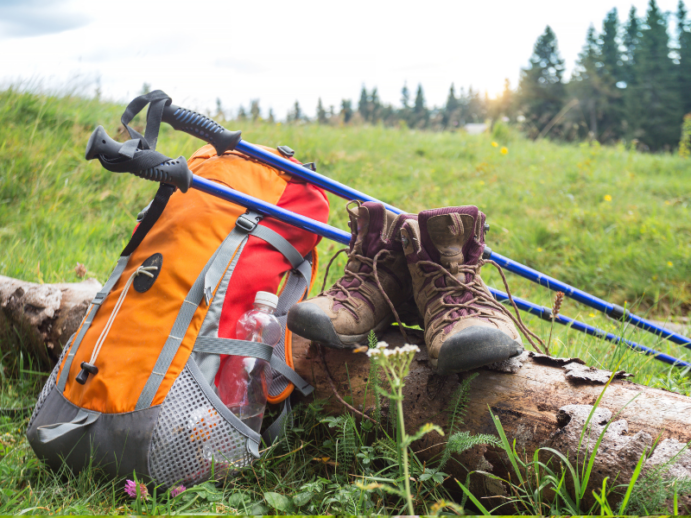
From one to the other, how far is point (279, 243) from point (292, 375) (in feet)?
1.66

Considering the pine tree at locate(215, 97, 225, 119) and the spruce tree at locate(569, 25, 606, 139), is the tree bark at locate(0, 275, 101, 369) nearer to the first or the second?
the pine tree at locate(215, 97, 225, 119)

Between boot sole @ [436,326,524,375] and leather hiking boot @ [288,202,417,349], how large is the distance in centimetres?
34

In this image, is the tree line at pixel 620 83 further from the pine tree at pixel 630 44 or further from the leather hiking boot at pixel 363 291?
the leather hiking boot at pixel 363 291

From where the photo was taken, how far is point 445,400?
1.37 m

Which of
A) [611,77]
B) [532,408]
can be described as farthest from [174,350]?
[611,77]

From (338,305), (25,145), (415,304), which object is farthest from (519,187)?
(25,145)

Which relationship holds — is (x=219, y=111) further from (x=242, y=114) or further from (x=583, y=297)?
(x=583, y=297)

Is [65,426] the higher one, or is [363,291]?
[363,291]

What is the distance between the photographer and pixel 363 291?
1580mm

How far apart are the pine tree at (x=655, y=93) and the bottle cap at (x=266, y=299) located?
39.9 meters

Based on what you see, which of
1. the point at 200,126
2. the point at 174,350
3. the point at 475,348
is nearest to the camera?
the point at 475,348

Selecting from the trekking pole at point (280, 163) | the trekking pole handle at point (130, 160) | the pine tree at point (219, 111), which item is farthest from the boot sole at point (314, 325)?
the pine tree at point (219, 111)

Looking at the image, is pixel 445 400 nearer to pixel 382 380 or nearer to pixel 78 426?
pixel 382 380

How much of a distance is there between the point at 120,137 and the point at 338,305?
11.5 ft
